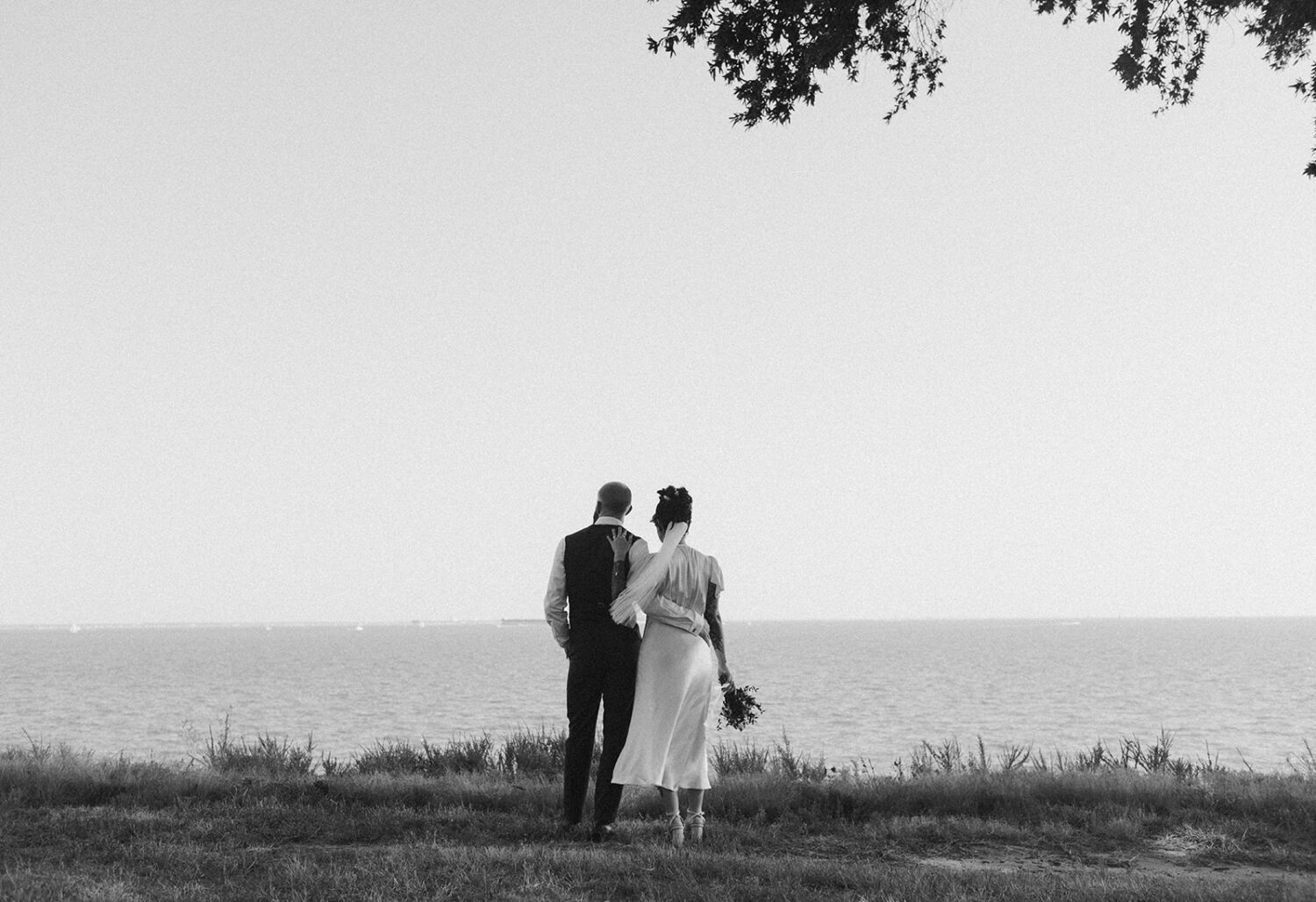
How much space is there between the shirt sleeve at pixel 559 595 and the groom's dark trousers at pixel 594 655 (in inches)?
1.5

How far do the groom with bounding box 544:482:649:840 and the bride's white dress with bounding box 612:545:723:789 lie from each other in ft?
0.37

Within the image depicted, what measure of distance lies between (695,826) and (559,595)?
5.75 feet

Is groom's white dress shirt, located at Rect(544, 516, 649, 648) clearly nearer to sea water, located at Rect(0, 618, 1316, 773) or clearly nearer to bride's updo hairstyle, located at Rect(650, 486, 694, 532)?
bride's updo hairstyle, located at Rect(650, 486, 694, 532)

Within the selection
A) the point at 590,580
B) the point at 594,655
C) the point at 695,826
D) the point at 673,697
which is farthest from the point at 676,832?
the point at 590,580

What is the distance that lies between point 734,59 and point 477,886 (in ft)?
21.7

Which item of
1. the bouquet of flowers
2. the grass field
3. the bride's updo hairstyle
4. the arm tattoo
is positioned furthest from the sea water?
the bride's updo hairstyle

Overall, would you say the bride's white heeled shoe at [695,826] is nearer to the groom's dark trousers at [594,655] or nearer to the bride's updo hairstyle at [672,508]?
the groom's dark trousers at [594,655]

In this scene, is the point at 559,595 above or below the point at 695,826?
above

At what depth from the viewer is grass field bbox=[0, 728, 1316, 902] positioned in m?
5.39

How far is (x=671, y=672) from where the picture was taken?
7055 millimetres

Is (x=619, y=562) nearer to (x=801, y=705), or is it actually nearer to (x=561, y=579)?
(x=561, y=579)

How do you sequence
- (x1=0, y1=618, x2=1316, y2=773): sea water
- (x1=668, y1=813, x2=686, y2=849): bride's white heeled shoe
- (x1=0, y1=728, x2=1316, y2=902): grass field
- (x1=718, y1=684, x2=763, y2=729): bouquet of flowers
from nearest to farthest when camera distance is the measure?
(x1=0, y1=728, x2=1316, y2=902): grass field, (x1=668, y1=813, x2=686, y2=849): bride's white heeled shoe, (x1=718, y1=684, x2=763, y2=729): bouquet of flowers, (x1=0, y1=618, x2=1316, y2=773): sea water

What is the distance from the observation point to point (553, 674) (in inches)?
2876

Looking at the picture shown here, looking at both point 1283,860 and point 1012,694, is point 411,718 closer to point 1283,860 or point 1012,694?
point 1012,694
